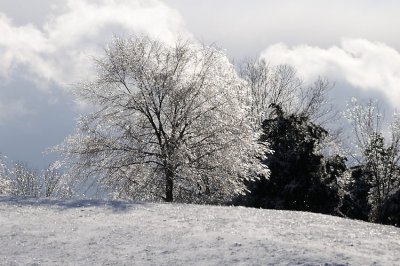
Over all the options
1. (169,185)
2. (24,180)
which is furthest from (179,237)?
(24,180)

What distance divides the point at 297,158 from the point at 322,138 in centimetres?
379

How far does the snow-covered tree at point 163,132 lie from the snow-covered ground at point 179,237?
365 inches

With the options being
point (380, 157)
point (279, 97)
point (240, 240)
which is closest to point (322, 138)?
point (380, 157)

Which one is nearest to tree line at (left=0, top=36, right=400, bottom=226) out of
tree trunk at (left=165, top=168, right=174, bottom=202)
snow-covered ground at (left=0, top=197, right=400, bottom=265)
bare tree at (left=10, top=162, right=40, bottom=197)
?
tree trunk at (left=165, top=168, right=174, bottom=202)

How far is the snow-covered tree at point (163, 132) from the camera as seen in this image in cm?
2653

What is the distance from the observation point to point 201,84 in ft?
90.6

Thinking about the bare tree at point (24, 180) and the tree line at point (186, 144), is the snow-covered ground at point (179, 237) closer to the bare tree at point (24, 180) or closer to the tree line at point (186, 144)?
the tree line at point (186, 144)

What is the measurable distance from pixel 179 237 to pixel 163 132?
13922 millimetres

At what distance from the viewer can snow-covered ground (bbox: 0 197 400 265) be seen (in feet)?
37.1

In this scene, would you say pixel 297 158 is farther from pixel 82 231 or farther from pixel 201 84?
pixel 82 231

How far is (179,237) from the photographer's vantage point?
12984 millimetres

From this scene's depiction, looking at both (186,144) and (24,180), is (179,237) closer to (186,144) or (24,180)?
(186,144)

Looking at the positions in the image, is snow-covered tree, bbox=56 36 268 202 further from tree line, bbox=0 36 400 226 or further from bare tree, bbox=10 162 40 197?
bare tree, bbox=10 162 40 197

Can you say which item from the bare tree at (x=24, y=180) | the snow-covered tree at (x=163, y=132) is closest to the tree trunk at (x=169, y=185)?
the snow-covered tree at (x=163, y=132)
